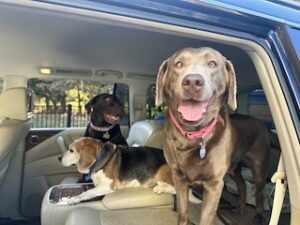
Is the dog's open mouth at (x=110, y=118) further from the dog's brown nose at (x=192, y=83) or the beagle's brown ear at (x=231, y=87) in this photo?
the dog's brown nose at (x=192, y=83)

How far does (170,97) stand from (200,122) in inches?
7.6

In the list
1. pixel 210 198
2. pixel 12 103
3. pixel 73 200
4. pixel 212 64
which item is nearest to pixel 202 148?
pixel 210 198

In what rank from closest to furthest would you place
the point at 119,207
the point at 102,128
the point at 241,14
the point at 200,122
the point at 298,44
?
the point at 241,14 → the point at 298,44 → the point at 200,122 → the point at 119,207 → the point at 102,128

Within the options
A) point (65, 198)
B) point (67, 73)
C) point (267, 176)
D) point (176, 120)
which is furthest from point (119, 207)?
point (67, 73)

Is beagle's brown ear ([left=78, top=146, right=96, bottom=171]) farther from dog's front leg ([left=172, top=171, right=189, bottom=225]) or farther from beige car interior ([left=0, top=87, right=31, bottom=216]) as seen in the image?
dog's front leg ([left=172, top=171, right=189, bottom=225])

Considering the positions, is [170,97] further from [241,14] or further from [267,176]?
[267,176]

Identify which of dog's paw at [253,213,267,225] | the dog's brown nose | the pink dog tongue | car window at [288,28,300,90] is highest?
car window at [288,28,300,90]

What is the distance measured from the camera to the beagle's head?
302 centimetres

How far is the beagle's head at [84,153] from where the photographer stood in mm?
3021

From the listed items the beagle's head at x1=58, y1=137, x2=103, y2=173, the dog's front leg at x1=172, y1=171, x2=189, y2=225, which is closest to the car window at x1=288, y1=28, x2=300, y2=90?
the dog's front leg at x1=172, y1=171, x2=189, y2=225

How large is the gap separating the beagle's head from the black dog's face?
0.72 metres

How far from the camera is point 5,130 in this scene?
289 cm

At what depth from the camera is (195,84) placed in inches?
62.7

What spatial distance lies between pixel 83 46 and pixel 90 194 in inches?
49.3
